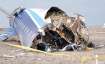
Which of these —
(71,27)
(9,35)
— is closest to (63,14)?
(71,27)

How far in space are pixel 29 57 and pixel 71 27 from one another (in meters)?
5.67

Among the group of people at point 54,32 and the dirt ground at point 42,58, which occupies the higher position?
the group of people at point 54,32

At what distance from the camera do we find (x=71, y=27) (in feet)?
94.5

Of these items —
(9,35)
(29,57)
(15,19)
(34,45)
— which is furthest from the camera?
(9,35)

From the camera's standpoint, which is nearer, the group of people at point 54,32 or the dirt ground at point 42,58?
the dirt ground at point 42,58

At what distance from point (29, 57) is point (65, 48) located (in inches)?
187

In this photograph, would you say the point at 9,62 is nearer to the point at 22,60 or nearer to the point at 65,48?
the point at 22,60

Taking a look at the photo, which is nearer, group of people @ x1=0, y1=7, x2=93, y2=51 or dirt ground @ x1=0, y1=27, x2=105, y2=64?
dirt ground @ x1=0, y1=27, x2=105, y2=64

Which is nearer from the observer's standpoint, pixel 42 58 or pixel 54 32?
pixel 42 58

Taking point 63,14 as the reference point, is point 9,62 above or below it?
below

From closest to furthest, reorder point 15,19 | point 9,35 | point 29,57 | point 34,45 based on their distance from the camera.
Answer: point 29,57, point 34,45, point 15,19, point 9,35

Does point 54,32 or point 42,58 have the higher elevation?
point 54,32

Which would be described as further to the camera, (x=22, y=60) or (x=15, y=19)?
(x=15, y=19)

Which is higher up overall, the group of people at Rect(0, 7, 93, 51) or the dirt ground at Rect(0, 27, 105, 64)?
the group of people at Rect(0, 7, 93, 51)
